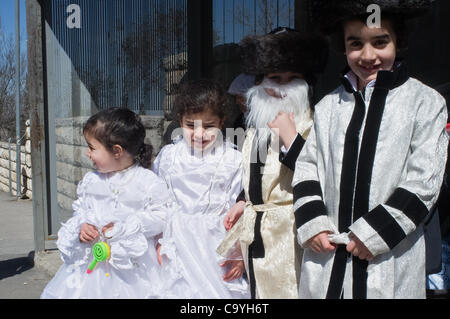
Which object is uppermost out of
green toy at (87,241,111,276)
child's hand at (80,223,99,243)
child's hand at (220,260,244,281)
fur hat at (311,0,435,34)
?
fur hat at (311,0,435,34)

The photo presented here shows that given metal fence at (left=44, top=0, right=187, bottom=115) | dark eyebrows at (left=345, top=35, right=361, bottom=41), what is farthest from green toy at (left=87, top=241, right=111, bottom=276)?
metal fence at (left=44, top=0, right=187, bottom=115)

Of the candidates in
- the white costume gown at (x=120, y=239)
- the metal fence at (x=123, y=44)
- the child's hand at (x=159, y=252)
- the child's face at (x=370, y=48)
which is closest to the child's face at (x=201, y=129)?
the white costume gown at (x=120, y=239)

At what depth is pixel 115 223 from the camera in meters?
2.66

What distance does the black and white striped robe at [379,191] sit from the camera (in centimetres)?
189

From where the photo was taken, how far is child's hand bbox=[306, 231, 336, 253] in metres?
2.00

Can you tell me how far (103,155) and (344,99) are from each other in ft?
4.33

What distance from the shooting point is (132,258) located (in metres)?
2.66

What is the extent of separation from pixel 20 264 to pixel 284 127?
11.1 feet

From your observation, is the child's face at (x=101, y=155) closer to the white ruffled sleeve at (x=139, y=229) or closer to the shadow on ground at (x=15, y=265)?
the white ruffled sleeve at (x=139, y=229)

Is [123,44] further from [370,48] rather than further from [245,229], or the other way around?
[370,48]

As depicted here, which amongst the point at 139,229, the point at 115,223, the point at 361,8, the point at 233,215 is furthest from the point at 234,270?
the point at 361,8

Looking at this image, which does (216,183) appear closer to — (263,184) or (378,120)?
(263,184)

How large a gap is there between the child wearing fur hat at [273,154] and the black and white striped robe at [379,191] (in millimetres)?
244

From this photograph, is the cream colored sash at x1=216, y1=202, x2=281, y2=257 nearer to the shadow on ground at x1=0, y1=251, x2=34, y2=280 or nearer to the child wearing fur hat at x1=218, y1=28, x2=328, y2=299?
the child wearing fur hat at x1=218, y1=28, x2=328, y2=299
